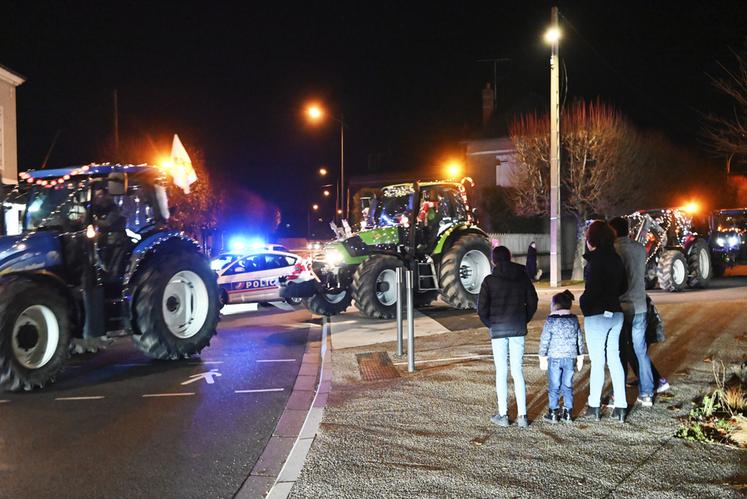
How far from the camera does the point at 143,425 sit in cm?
705

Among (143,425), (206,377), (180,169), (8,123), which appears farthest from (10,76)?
(143,425)

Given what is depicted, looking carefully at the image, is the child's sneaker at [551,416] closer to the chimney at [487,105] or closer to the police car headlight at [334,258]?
the police car headlight at [334,258]

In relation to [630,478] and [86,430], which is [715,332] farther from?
[86,430]

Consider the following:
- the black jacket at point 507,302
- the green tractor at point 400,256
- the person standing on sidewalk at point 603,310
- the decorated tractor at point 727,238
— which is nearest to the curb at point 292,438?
the black jacket at point 507,302

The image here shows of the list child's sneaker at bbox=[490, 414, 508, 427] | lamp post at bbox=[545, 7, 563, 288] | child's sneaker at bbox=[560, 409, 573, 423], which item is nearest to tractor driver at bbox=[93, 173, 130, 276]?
child's sneaker at bbox=[490, 414, 508, 427]

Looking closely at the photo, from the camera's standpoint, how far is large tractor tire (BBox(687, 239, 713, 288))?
1978cm

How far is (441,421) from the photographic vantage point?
6.67 metres

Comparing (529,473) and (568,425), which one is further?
(568,425)

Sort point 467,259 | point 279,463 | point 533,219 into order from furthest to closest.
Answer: point 533,219, point 467,259, point 279,463

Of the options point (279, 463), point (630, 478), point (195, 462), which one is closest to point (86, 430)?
point (195, 462)

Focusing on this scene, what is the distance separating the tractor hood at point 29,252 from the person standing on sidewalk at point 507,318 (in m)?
5.64

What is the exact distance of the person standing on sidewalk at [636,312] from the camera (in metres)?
6.84

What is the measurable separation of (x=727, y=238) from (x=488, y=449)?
21976 mm

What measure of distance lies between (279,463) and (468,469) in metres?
1.62
